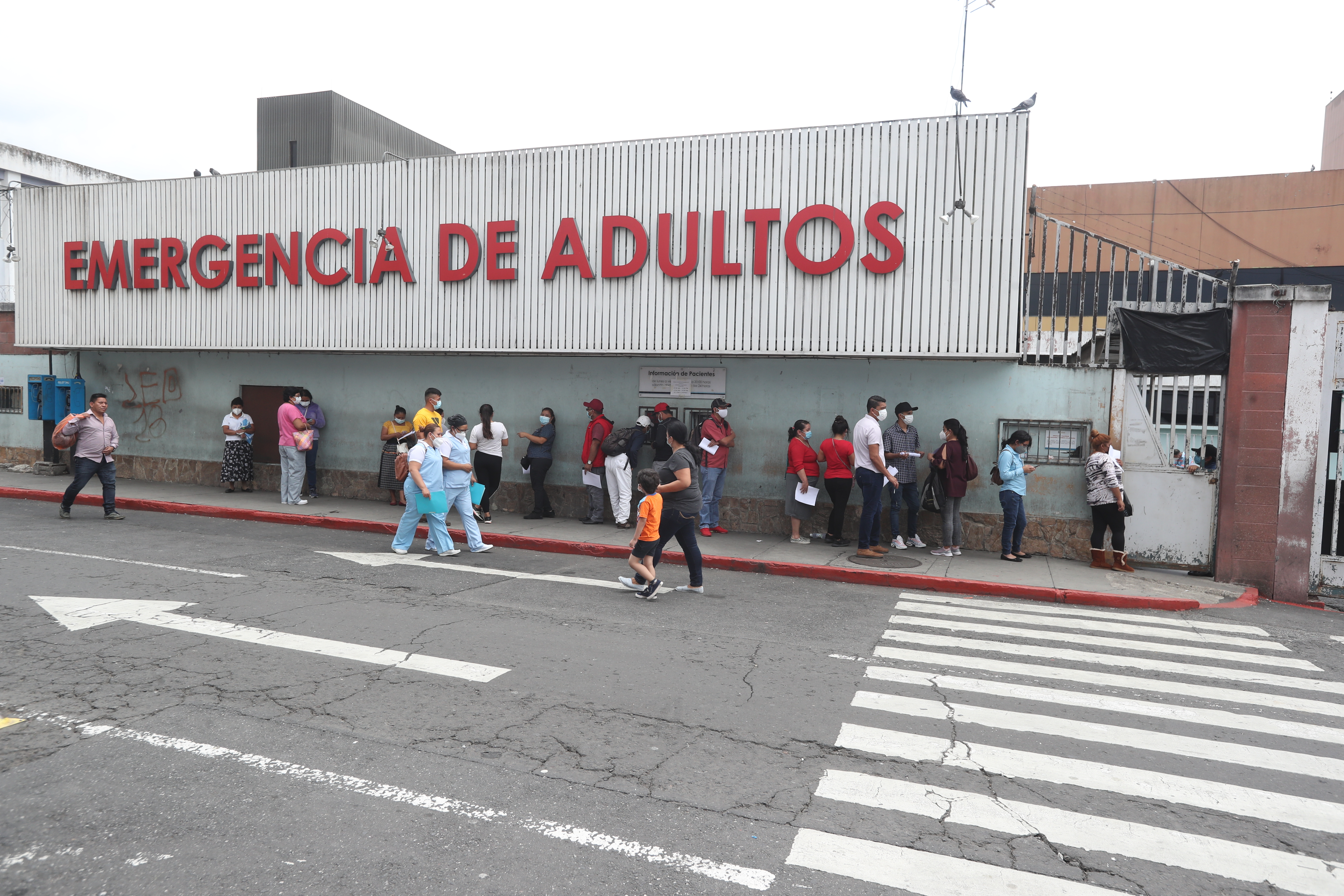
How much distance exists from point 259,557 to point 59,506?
6.13 m

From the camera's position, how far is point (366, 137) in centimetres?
1950

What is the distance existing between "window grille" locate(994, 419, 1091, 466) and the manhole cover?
227 centimetres

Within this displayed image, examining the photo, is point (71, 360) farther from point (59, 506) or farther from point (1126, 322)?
point (1126, 322)

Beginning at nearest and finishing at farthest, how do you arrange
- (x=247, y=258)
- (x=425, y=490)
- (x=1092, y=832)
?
(x=1092, y=832) < (x=425, y=490) < (x=247, y=258)

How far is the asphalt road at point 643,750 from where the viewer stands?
3.54 m

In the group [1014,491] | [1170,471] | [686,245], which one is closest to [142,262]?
[686,245]

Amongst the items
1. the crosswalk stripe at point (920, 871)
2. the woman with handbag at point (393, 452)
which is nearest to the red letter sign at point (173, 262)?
the woman with handbag at point (393, 452)

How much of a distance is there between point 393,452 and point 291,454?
72.5 inches

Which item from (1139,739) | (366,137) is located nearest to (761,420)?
(1139,739)

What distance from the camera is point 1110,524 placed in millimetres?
10898

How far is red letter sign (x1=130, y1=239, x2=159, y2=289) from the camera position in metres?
16.3

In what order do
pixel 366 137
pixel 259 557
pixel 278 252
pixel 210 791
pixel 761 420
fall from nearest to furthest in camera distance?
pixel 210 791 → pixel 259 557 → pixel 761 420 → pixel 278 252 → pixel 366 137

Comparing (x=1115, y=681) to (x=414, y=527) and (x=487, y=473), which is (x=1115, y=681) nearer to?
(x=414, y=527)

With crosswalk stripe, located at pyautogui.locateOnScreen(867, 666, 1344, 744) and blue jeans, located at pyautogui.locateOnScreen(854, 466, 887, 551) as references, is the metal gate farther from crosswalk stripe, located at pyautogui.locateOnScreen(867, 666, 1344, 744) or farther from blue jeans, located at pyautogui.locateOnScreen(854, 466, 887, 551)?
crosswalk stripe, located at pyautogui.locateOnScreen(867, 666, 1344, 744)
